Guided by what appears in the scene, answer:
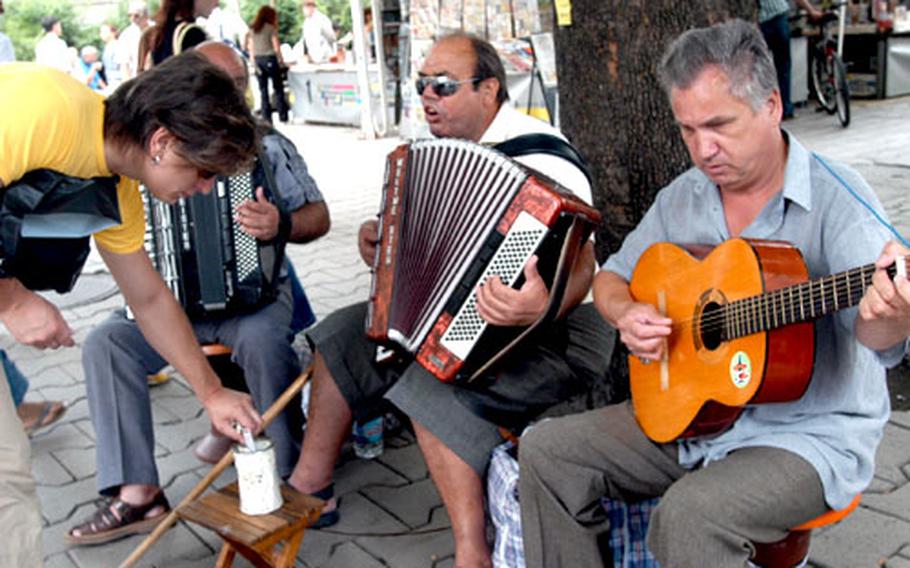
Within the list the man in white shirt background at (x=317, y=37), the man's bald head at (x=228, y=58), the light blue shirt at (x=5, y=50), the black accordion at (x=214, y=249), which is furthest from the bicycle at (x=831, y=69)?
the black accordion at (x=214, y=249)

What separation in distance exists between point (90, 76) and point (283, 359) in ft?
51.4

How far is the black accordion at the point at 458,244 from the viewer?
7.67 feet

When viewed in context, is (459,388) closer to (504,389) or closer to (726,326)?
(504,389)

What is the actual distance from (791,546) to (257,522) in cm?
125

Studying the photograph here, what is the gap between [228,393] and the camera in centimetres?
255

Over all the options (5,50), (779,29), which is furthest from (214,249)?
(779,29)

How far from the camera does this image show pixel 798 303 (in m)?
1.81

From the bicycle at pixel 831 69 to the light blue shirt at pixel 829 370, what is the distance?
302 inches

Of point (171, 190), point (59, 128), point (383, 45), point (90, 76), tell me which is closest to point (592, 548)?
point (171, 190)

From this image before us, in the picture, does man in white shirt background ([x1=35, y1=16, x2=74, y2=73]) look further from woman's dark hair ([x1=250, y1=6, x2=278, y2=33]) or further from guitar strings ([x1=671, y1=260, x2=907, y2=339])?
guitar strings ([x1=671, y1=260, x2=907, y2=339])

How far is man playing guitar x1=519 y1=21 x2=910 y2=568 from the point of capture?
74.6 inches

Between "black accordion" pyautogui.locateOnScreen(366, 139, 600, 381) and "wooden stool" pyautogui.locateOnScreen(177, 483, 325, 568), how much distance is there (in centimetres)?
48

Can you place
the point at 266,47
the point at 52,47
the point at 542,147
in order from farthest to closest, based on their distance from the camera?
the point at 52,47
the point at 266,47
the point at 542,147

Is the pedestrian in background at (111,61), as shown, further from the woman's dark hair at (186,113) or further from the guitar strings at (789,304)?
the guitar strings at (789,304)
